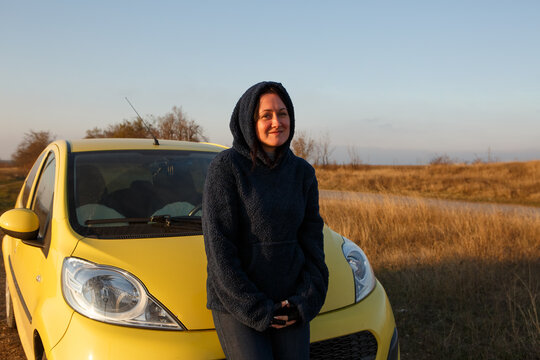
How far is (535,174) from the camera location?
24.1 metres

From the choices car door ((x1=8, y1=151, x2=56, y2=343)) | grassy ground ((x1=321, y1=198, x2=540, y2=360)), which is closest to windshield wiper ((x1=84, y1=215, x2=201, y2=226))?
car door ((x1=8, y1=151, x2=56, y2=343))

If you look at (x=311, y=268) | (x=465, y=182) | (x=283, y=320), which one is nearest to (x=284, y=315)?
(x=283, y=320)

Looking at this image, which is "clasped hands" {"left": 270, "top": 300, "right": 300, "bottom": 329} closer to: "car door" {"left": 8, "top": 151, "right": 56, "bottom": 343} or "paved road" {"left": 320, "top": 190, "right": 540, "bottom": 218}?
"car door" {"left": 8, "top": 151, "right": 56, "bottom": 343}

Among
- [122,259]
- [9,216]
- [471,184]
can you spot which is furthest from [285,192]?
[471,184]

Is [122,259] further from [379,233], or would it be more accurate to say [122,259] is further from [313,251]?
[379,233]

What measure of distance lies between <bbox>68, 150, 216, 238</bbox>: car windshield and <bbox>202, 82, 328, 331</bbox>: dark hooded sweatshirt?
89cm

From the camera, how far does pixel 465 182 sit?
22.2m

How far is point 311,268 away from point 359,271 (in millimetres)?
789

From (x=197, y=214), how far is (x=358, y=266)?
1153mm

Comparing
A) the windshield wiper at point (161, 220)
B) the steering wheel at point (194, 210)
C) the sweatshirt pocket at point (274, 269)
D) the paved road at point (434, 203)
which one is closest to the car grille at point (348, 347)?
the sweatshirt pocket at point (274, 269)

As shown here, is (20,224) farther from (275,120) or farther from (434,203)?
(434,203)

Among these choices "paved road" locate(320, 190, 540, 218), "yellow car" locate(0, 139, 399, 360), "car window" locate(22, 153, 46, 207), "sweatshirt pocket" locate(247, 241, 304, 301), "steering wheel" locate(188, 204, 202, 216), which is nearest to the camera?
"sweatshirt pocket" locate(247, 241, 304, 301)

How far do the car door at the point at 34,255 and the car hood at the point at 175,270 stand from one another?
481 millimetres

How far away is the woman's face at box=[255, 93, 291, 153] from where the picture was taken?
1861 mm
